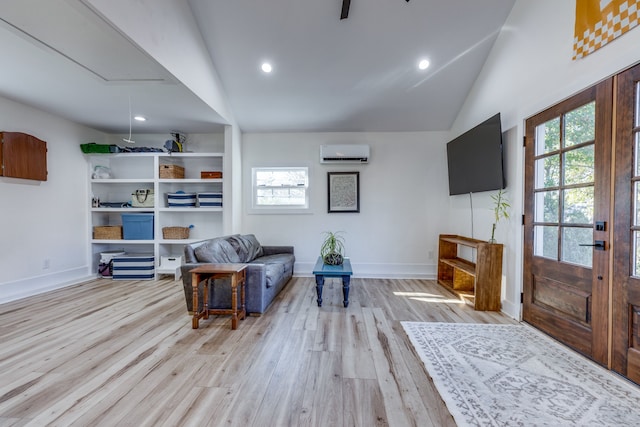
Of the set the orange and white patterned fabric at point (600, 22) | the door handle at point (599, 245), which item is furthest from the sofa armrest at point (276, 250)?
the orange and white patterned fabric at point (600, 22)

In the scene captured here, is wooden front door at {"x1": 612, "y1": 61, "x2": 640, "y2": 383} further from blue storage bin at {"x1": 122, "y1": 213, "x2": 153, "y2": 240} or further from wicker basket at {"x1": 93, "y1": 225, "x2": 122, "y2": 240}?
wicker basket at {"x1": 93, "y1": 225, "x2": 122, "y2": 240}

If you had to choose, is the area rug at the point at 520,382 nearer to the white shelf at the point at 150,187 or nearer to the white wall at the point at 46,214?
the white shelf at the point at 150,187

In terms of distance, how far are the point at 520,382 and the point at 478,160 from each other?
2.58 meters

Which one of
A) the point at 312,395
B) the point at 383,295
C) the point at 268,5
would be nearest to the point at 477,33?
the point at 268,5

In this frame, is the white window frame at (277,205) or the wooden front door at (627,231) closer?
the wooden front door at (627,231)

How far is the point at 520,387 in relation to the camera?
5.79 ft

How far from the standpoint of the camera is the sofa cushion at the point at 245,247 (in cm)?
384

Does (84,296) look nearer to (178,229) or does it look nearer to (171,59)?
(178,229)

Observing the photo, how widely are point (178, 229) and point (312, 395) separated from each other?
12.5 ft

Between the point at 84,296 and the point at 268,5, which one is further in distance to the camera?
the point at 84,296

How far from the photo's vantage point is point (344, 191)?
477 cm

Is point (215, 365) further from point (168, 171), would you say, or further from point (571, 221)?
point (168, 171)

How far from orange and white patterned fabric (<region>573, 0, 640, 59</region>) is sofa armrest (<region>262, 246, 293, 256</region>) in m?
4.12

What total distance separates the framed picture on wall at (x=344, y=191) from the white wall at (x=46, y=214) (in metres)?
4.21
